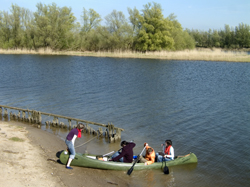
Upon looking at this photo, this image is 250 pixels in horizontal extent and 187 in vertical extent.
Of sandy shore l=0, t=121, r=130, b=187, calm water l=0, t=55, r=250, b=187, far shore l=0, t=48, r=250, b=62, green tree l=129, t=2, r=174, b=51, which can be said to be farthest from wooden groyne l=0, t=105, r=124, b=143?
green tree l=129, t=2, r=174, b=51

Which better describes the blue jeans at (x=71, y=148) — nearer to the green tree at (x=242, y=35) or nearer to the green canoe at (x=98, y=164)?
the green canoe at (x=98, y=164)

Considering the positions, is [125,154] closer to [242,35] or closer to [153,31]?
[153,31]

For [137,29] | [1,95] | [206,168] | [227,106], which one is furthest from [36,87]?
[137,29]

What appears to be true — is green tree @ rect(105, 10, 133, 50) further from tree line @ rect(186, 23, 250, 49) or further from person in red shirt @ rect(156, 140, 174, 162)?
person in red shirt @ rect(156, 140, 174, 162)

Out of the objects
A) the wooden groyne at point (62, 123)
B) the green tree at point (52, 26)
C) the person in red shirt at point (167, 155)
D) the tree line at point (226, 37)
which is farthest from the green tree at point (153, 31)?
the person in red shirt at point (167, 155)

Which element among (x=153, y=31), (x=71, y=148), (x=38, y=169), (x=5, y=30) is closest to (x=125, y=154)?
(x=71, y=148)

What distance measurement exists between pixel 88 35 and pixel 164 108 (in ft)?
183

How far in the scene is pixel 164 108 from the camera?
1923cm

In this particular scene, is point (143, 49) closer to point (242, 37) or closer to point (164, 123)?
point (242, 37)

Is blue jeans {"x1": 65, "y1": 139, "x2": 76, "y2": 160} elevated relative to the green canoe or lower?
elevated

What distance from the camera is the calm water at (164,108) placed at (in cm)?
1102

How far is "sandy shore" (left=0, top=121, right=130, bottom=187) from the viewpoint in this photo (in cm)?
845

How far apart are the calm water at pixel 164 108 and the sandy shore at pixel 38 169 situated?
108 centimetres

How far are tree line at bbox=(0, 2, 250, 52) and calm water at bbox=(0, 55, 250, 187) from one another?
3069cm
